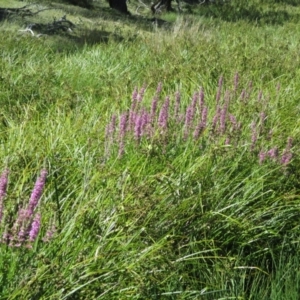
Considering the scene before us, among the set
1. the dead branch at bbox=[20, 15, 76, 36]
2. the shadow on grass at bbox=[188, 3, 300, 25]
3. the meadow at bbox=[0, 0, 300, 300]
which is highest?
the meadow at bbox=[0, 0, 300, 300]

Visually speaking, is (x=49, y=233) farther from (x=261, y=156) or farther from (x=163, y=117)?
(x=261, y=156)

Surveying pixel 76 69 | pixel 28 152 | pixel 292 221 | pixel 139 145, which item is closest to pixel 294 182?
pixel 292 221

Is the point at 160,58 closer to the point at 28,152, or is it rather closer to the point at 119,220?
the point at 28,152

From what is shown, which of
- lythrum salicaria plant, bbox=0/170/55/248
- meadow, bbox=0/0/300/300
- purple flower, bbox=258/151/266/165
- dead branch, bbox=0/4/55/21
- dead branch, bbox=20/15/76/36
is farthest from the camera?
dead branch, bbox=0/4/55/21

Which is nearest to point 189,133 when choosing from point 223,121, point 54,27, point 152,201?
point 223,121

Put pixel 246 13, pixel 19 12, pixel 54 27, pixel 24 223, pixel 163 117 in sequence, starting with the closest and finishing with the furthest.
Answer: pixel 24 223 → pixel 163 117 → pixel 54 27 → pixel 19 12 → pixel 246 13

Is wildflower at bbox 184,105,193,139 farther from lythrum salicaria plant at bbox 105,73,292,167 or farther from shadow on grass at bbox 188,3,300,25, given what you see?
shadow on grass at bbox 188,3,300,25

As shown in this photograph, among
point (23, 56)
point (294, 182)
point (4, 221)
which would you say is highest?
point (4, 221)

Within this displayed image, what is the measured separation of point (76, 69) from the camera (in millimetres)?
6465

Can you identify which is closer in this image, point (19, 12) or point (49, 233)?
point (49, 233)

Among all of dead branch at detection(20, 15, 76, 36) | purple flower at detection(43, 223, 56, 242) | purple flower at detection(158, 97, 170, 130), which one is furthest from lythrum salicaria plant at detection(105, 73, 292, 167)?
dead branch at detection(20, 15, 76, 36)

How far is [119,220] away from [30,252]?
0.56 metres

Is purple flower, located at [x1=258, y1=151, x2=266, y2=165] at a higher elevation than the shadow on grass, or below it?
higher

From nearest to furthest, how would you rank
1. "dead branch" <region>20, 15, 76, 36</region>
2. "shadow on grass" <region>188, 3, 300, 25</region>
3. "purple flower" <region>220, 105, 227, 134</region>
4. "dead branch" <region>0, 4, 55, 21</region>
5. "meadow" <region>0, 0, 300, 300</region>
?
"meadow" <region>0, 0, 300, 300</region> → "purple flower" <region>220, 105, 227, 134</region> → "dead branch" <region>20, 15, 76, 36</region> → "dead branch" <region>0, 4, 55, 21</region> → "shadow on grass" <region>188, 3, 300, 25</region>
